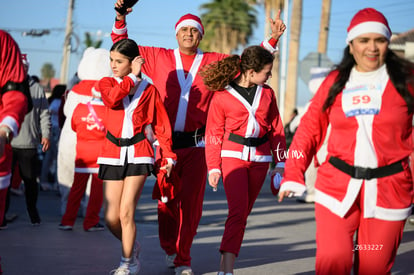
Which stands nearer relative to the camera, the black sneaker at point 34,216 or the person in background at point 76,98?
the black sneaker at point 34,216

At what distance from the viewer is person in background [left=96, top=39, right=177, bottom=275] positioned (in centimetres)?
665

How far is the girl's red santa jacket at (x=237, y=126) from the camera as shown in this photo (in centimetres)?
664

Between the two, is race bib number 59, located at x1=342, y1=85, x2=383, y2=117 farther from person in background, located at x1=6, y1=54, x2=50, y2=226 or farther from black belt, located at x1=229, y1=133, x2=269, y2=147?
person in background, located at x1=6, y1=54, x2=50, y2=226

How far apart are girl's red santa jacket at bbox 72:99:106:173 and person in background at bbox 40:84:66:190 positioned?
5012 mm

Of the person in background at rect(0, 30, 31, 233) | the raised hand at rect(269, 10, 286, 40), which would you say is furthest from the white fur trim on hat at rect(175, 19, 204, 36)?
the person in background at rect(0, 30, 31, 233)

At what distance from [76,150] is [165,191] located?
3345 millimetres

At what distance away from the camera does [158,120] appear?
695 centimetres

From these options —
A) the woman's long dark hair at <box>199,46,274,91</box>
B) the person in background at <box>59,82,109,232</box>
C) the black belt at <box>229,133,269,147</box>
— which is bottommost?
the person in background at <box>59,82,109,232</box>

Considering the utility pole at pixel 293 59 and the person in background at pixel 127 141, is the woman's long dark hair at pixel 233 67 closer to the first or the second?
the person in background at pixel 127 141

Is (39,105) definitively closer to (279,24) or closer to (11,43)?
(279,24)

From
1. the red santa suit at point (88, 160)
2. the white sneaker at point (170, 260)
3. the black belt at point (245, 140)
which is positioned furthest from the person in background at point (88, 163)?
the black belt at point (245, 140)

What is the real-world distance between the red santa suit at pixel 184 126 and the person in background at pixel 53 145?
7.78m

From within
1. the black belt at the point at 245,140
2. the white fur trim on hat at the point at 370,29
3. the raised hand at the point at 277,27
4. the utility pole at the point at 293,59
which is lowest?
the black belt at the point at 245,140

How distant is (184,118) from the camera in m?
7.35
